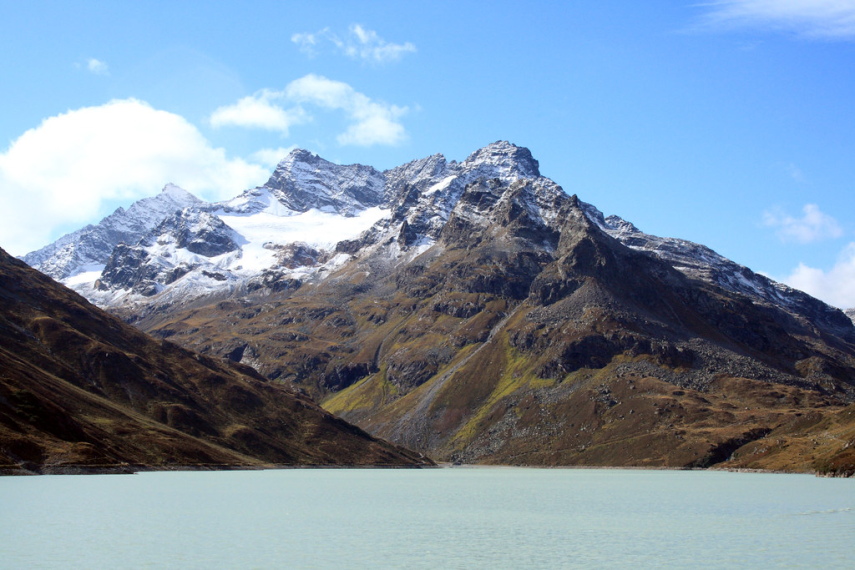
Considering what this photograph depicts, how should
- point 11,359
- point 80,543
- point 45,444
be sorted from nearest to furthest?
point 80,543, point 45,444, point 11,359

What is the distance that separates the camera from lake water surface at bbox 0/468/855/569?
6494cm

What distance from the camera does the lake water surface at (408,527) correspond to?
213ft

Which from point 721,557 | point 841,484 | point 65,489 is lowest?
point 65,489

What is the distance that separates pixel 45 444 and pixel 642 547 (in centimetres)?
12860

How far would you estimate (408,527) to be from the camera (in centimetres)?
8931

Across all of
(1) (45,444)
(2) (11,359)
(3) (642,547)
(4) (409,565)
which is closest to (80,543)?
(4) (409,565)

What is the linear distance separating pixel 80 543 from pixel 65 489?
206ft

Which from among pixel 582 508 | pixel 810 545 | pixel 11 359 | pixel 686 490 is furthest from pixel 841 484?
pixel 11 359

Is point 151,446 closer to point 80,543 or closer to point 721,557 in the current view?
point 80,543

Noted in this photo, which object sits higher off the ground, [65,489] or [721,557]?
[721,557]

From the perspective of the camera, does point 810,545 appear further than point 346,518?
No

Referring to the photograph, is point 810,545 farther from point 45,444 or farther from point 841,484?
point 45,444

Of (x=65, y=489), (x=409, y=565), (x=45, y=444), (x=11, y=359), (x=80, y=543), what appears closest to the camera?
(x=409, y=565)

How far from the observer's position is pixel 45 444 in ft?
509
